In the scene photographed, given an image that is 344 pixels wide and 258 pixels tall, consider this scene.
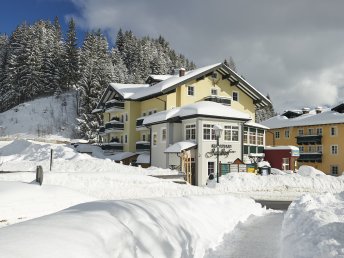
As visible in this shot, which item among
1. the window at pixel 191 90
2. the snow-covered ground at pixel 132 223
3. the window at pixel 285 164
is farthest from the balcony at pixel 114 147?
the snow-covered ground at pixel 132 223

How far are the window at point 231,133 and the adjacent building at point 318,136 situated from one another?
78.8 feet

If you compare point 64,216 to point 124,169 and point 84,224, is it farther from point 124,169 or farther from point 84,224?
point 124,169

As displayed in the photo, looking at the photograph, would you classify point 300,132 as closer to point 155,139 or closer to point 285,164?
point 285,164

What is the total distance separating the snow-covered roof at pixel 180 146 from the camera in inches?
1273

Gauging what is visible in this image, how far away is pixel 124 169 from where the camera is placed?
29484 millimetres

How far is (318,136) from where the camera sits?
2116 inches

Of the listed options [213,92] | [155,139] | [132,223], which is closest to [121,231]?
[132,223]

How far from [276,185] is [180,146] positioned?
9538 millimetres

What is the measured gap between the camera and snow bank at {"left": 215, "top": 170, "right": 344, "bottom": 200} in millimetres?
24513

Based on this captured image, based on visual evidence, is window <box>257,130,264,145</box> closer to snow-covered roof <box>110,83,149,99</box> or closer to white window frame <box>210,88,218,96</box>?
white window frame <box>210,88,218,96</box>

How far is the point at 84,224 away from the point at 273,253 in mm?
5417

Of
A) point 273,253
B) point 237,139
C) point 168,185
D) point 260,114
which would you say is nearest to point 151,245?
point 273,253

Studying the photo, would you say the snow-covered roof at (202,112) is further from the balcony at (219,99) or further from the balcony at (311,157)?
the balcony at (311,157)

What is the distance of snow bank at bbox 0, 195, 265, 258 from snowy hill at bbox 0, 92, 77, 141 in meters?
61.2
